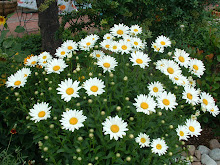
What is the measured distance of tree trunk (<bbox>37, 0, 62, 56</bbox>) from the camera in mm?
3508

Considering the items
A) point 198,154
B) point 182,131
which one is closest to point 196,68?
point 182,131

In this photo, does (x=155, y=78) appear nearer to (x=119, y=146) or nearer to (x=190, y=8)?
(x=119, y=146)

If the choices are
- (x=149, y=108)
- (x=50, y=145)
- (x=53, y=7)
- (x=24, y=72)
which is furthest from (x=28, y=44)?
(x=149, y=108)

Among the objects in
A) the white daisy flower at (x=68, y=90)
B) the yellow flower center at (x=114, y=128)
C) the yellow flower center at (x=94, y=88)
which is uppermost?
the yellow flower center at (x=94, y=88)

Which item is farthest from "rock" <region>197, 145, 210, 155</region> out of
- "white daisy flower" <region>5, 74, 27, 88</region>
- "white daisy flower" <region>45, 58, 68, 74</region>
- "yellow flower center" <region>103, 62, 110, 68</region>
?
"white daisy flower" <region>5, 74, 27, 88</region>

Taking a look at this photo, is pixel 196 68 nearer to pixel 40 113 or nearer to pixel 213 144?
pixel 213 144

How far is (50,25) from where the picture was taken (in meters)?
3.63

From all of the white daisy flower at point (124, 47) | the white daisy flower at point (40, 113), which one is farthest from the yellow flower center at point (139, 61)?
the white daisy flower at point (40, 113)

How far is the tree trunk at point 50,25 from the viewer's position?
3.51 metres

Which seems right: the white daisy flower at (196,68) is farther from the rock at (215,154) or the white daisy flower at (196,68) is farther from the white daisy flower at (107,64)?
the rock at (215,154)

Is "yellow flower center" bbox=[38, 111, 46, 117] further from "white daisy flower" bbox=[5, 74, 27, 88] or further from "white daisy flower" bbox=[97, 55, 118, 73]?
"white daisy flower" bbox=[97, 55, 118, 73]

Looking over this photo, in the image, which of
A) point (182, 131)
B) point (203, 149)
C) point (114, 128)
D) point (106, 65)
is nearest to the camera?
point (114, 128)

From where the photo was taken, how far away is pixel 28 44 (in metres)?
4.55

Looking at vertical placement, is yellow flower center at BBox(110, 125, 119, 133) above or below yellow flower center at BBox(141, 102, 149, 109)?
below
